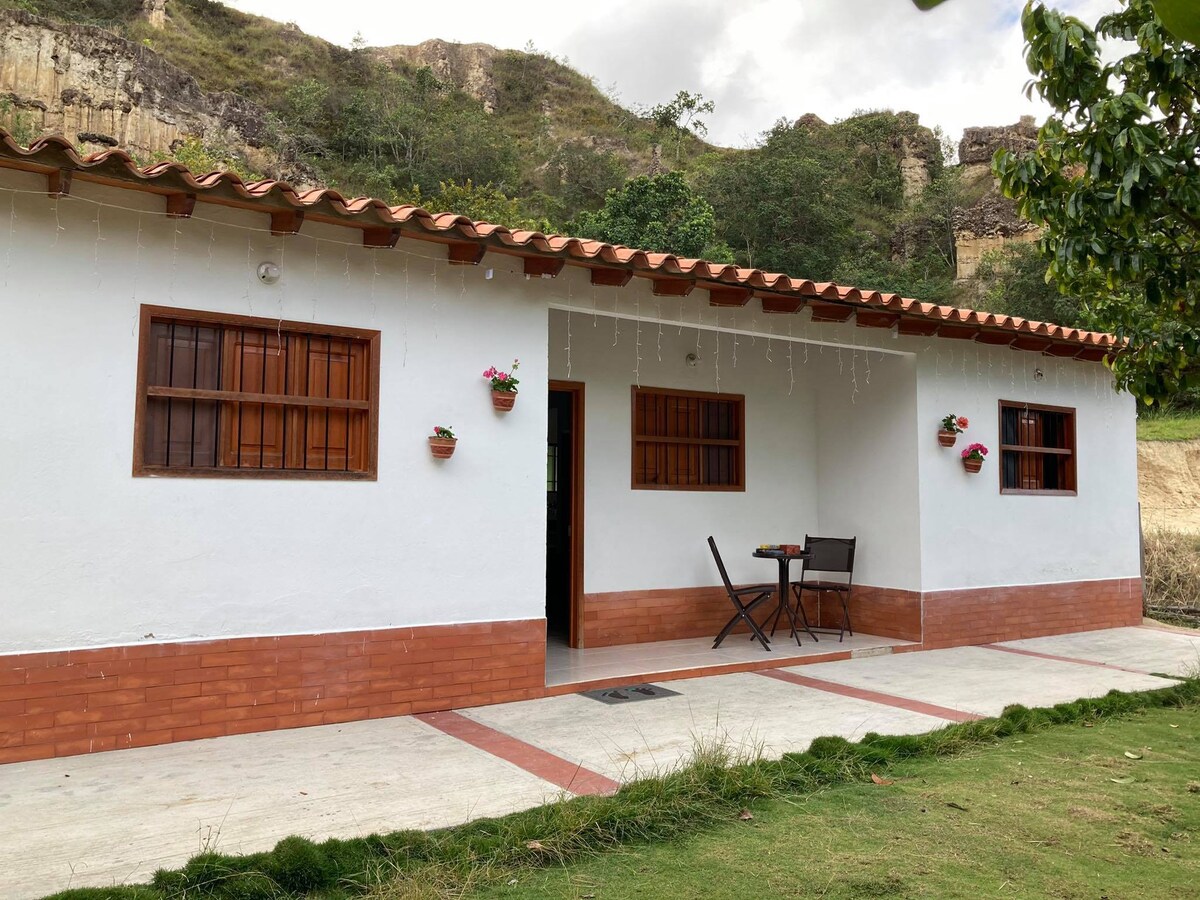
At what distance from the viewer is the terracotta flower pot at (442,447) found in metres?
5.73

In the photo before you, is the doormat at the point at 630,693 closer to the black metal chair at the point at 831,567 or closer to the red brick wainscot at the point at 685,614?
the red brick wainscot at the point at 685,614

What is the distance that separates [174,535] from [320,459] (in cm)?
94

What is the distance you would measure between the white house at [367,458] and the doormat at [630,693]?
0.41 metres

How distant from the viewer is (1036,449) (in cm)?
920

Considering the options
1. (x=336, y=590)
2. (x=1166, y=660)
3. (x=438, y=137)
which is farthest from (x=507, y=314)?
(x=438, y=137)

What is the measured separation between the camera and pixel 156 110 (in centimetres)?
3033

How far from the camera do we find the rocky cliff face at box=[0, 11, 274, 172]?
2856cm

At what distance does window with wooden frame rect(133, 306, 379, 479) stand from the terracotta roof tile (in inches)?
30.0

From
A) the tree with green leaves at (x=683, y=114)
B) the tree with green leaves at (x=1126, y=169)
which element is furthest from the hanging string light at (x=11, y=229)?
the tree with green leaves at (x=683, y=114)

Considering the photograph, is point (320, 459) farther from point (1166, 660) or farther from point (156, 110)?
point (156, 110)

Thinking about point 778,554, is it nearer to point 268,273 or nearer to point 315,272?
point 315,272

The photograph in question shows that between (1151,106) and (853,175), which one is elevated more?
(853,175)

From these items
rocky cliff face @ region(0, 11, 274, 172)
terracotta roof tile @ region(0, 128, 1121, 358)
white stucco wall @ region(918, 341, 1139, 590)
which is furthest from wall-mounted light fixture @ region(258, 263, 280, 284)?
rocky cliff face @ region(0, 11, 274, 172)

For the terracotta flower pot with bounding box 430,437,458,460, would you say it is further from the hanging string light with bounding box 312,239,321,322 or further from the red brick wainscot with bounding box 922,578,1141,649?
the red brick wainscot with bounding box 922,578,1141,649
